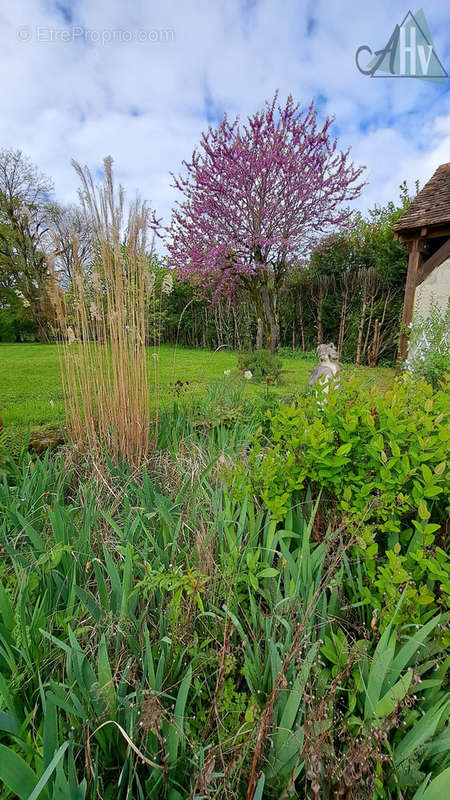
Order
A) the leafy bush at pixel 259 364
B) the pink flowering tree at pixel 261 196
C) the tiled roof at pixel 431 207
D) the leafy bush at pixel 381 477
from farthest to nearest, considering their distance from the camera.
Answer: the pink flowering tree at pixel 261 196
the leafy bush at pixel 259 364
the tiled roof at pixel 431 207
the leafy bush at pixel 381 477

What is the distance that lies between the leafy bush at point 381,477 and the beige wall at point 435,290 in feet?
19.1

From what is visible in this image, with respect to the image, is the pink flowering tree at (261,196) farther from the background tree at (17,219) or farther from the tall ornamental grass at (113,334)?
the background tree at (17,219)

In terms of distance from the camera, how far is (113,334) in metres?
1.99

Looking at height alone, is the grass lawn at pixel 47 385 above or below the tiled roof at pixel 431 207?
below

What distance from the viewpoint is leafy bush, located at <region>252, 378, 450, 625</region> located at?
0.96 metres

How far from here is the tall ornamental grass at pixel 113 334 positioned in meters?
1.88

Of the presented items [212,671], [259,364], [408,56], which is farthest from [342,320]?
[212,671]

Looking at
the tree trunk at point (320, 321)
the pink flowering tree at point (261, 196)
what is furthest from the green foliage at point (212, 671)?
the tree trunk at point (320, 321)

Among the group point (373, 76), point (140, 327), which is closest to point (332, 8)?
point (373, 76)

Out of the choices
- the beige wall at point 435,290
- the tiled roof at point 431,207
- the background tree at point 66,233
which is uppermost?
the tiled roof at point 431,207

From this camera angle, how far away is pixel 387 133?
5547mm

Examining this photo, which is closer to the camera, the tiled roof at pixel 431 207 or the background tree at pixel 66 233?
the background tree at pixel 66 233

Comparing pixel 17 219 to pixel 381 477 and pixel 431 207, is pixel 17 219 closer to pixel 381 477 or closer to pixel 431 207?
pixel 431 207

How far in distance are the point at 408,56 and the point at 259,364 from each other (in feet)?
17.6
